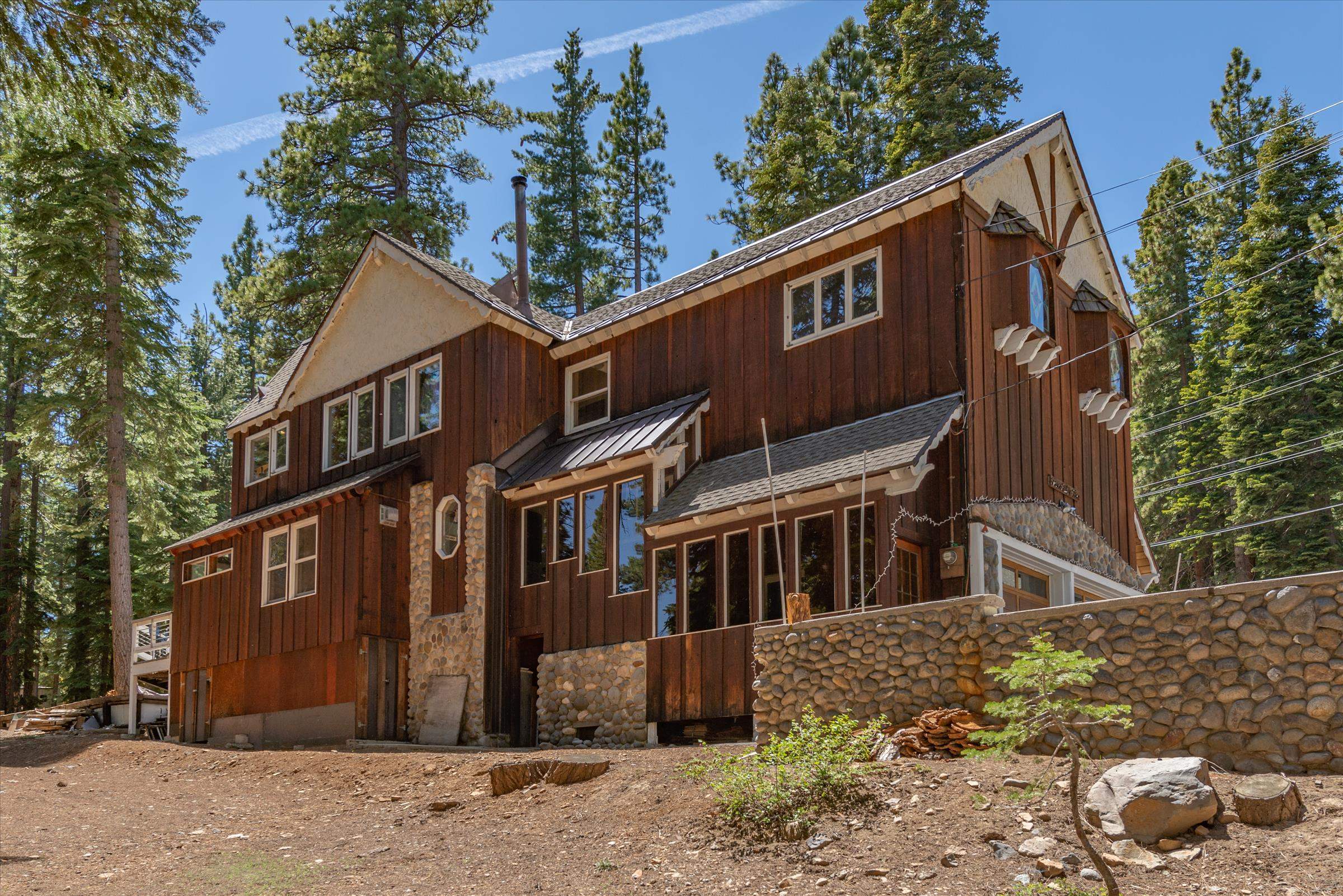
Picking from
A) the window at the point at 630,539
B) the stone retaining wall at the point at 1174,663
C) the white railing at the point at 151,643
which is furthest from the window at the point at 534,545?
the white railing at the point at 151,643

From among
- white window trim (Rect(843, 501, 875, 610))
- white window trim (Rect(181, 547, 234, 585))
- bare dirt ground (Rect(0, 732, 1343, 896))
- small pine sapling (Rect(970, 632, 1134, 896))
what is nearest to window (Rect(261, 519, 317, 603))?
white window trim (Rect(181, 547, 234, 585))

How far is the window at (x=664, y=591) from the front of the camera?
16.4 m

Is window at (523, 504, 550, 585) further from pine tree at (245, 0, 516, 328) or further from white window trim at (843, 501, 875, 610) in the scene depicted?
pine tree at (245, 0, 516, 328)

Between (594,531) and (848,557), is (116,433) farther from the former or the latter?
(848,557)

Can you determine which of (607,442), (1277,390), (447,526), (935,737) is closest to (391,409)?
(447,526)

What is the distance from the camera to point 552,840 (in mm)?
10891

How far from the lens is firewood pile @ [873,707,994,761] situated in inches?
435

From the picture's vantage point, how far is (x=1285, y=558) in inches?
1016

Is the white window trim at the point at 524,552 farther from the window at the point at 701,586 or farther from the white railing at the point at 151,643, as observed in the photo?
the white railing at the point at 151,643

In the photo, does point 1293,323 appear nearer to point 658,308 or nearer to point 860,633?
point 658,308

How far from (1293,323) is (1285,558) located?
4.90m

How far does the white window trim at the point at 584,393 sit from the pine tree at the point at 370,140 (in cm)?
1428

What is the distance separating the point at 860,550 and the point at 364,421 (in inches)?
432

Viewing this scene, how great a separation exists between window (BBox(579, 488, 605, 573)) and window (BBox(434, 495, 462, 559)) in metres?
2.65
